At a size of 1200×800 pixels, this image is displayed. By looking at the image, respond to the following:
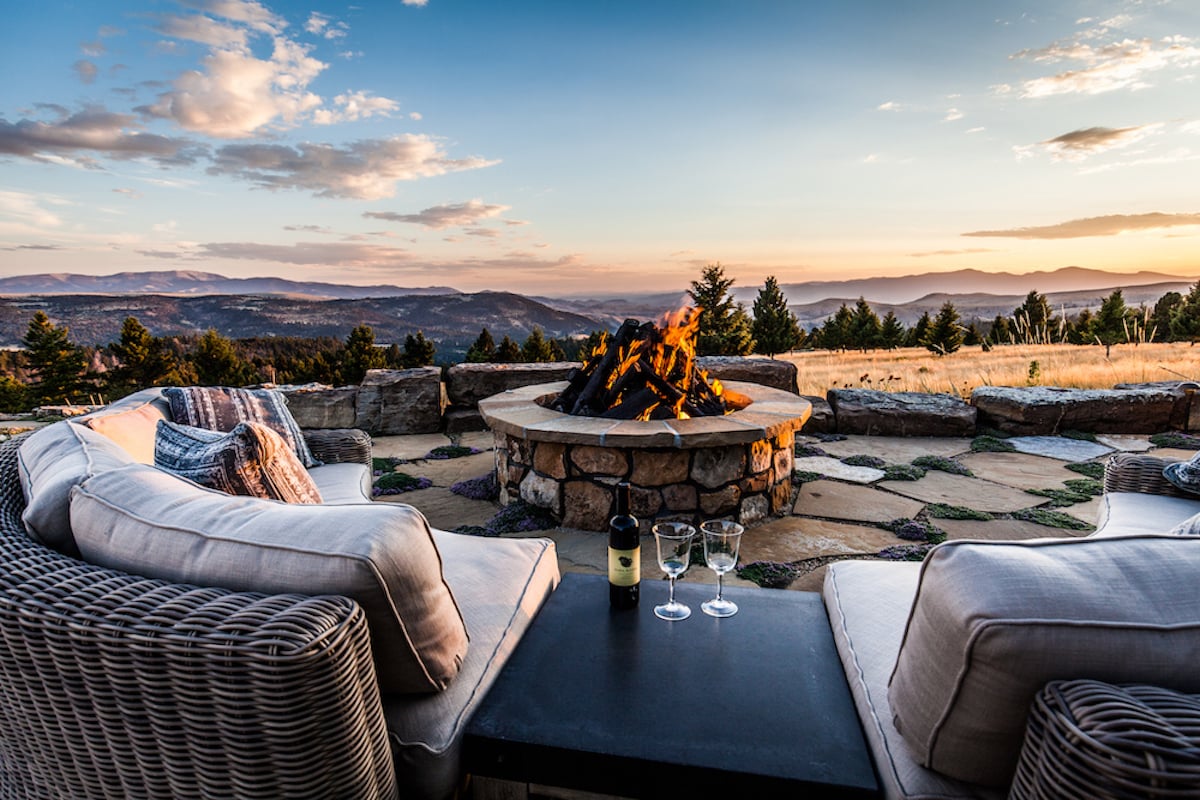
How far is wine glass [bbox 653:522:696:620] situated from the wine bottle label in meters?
0.08

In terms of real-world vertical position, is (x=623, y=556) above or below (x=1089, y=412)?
above

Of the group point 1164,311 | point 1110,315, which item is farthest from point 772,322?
point 1164,311

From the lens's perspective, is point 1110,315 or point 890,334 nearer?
point 1110,315

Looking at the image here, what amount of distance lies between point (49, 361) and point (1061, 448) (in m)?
34.7

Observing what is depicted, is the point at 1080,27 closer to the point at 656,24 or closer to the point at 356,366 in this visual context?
the point at 656,24

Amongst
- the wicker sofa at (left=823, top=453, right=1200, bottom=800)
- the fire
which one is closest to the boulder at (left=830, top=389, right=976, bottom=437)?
the fire

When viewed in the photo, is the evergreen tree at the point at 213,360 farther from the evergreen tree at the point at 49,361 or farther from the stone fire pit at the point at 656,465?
the stone fire pit at the point at 656,465

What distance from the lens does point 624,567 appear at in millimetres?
1693

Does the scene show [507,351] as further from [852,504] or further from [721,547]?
[721,547]

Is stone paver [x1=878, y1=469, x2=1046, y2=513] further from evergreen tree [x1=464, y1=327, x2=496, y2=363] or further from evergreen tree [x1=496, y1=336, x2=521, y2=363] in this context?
evergreen tree [x1=496, y1=336, x2=521, y2=363]

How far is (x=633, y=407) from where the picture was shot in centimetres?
392

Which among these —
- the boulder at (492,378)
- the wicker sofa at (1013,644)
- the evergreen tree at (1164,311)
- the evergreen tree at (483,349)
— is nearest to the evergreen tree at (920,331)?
the evergreen tree at (1164,311)

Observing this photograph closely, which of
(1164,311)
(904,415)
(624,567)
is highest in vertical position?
(1164,311)

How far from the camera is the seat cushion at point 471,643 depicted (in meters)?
1.16
